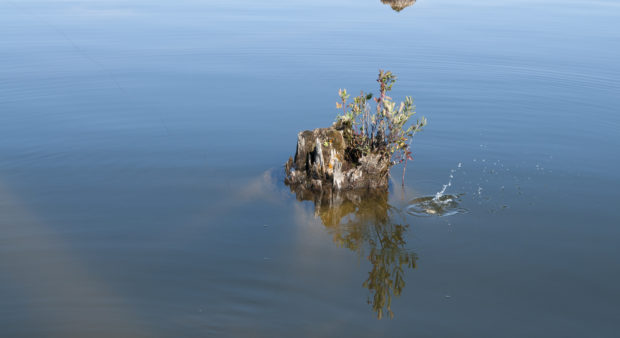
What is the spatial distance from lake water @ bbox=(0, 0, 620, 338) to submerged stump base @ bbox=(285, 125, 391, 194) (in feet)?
2.10

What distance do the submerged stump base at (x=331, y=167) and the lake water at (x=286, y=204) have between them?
0.64m

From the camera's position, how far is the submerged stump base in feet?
45.4

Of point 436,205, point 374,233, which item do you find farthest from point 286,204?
point 436,205

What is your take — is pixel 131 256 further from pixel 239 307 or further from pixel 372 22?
pixel 372 22

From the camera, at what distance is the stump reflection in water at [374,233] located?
9766 millimetres

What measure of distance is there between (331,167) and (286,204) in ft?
5.14

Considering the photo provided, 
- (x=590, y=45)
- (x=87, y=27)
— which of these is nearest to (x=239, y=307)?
(x=590, y=45)

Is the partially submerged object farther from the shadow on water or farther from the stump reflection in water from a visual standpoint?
the shadow on water

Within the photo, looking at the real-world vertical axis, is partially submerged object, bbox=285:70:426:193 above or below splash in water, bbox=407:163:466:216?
above

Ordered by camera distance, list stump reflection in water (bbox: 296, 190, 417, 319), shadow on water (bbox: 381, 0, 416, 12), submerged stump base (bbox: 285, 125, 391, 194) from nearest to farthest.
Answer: stump reflection in water (bbox: 296, 190, 417, 319) < submerged stump base (bbox: 285, 125, 391, 194) < shadow on water (bbox: 381, 0, 416, 12)

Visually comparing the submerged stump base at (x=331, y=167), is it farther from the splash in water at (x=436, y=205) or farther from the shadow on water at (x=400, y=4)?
the shadow on water at (x=400, y=4)

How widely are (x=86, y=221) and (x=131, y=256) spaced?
6.66ft

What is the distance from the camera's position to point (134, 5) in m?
50.0

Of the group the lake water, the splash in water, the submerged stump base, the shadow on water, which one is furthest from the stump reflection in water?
the shadow on water
